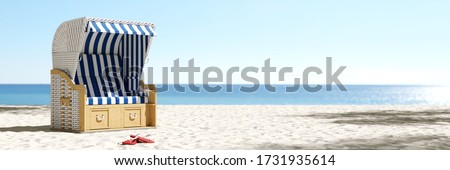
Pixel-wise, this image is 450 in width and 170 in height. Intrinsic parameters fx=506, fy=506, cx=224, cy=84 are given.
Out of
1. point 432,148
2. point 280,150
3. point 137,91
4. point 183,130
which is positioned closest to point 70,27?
point 137,91

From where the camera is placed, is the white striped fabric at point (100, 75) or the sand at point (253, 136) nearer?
the sand at point (253, 136)

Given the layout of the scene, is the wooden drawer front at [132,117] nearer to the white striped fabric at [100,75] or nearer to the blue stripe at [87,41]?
the white striped fabric at [100,75]

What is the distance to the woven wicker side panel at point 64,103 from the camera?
8.59 metres

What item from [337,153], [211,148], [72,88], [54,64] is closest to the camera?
[337,153]

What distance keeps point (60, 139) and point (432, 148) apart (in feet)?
17.4

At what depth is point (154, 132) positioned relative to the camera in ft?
28.2

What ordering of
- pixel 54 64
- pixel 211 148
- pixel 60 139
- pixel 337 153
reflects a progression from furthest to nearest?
pixel 54 64
pixel 60 139
pixel 211 148
pixel 337 153

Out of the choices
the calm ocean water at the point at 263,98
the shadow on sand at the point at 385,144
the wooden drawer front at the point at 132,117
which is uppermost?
the wooden drawer front at the point at 132,117

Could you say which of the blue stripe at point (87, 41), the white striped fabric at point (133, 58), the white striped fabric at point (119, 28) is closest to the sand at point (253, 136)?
the white striped fabric at point (133, 58)

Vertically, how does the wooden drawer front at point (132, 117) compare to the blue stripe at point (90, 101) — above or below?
below

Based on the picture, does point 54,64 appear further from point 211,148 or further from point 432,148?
point 432,148

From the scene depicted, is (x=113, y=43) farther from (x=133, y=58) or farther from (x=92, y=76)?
(x=92, y=76)

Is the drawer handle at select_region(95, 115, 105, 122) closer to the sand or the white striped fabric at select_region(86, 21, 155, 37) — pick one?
the sand

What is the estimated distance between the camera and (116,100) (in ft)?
28.9
